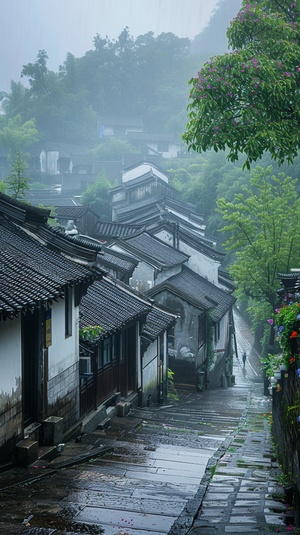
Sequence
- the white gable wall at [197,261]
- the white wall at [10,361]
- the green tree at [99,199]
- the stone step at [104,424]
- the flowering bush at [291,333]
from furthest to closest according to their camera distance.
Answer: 1. the green tree at [99,199]
2. the white gable wall at [197,261]
3. the stone step at [104,424]
4. the white wall at [10,361]
5. the flowering bush at [291,333]

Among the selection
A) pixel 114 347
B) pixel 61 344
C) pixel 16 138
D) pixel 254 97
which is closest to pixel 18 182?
pixel 114 347

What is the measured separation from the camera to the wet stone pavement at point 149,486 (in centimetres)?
943

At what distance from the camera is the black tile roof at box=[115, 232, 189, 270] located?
126ft

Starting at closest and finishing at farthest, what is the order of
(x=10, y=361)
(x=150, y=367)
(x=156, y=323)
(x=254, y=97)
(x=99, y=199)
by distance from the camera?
1. (x=10, y=361)
2. (x=254, y=97)
3. (x=156, y=323)
4. (x=150, y=367)
5. (x=99, y=199)

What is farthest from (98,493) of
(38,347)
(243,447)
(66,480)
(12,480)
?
(243,447)

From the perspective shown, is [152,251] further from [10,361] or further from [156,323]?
[10,361]

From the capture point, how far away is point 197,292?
41531mm

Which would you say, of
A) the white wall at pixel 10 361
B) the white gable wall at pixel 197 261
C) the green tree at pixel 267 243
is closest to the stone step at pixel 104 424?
the white wall at pixel 10 361

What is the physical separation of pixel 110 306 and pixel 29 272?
8.02m

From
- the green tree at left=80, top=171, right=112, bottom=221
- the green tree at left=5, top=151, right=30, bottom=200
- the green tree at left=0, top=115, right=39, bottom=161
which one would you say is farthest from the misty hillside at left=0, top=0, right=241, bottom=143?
the green tree at left=5, top=151, right=30, bottom=200

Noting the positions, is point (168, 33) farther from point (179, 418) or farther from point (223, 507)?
point (223, 507)

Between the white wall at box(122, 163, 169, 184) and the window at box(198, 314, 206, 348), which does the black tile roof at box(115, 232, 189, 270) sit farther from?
the white wall at box(122, 163, 169, 184)

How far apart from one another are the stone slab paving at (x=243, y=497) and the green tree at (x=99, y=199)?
192 ft

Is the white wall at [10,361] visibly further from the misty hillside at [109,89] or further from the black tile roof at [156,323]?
the misty hillside at [109,89]
